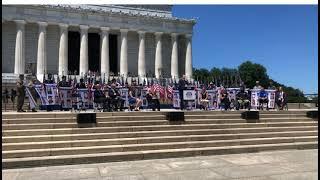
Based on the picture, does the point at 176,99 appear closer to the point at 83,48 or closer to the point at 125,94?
the point at 125,94

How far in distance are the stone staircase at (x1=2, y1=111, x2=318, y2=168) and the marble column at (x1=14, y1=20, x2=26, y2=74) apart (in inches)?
1365

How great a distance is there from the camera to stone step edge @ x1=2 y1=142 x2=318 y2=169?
13.4 meters

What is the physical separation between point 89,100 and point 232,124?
28.7ft

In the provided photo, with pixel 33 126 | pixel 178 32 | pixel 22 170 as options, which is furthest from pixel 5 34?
pixel 22 170

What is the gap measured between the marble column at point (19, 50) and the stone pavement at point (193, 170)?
3918cm

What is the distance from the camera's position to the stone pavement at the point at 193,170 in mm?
11392

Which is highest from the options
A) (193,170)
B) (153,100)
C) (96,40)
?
(96,40)

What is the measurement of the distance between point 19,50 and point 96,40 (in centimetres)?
1034

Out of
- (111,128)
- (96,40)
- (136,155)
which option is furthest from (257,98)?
(96,40)

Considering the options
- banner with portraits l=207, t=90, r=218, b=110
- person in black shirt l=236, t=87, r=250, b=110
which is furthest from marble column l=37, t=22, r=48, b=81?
person in black shirt l=236, t=87, r=250, b=110

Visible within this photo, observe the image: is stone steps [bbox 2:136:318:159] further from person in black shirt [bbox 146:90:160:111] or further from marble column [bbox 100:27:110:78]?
marble column [bbox 100:27:110:78]

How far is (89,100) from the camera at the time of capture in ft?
79.0

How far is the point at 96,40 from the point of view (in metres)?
57.1

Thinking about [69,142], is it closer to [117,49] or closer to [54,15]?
[54,15]
